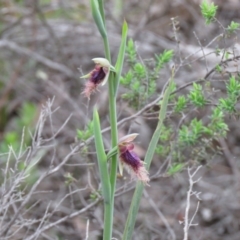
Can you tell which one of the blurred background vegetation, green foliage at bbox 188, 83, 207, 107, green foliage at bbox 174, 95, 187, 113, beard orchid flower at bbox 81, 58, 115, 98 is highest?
beard orchid flower at bbox 81, 58, 115, 98

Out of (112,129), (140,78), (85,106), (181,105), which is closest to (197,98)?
(181,105)

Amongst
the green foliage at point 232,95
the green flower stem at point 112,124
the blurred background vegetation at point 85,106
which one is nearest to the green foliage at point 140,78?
the blurred background vegetation at point 85,106

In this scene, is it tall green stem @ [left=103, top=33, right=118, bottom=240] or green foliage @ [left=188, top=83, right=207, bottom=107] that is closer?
tall green stem @ [left=103, top=33, right=118, bottom=240]

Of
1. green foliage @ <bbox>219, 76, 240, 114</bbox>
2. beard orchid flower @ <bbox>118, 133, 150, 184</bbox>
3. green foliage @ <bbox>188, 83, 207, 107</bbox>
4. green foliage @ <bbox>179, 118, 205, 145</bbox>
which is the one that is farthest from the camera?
green foliage @ <bbox>179, 118, 205, 145</bbox>

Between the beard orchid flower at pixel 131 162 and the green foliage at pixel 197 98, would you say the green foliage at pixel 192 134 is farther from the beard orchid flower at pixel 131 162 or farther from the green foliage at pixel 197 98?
the beard orchid flower at pixel 131 162

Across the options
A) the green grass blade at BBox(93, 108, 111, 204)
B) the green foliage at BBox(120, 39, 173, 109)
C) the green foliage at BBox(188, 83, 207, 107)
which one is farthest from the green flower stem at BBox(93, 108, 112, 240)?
the green foliage at BBox(120, 39, 173, 109)

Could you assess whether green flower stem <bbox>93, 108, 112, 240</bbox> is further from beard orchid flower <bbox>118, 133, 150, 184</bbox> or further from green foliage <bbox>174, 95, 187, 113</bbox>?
green foliage <bbox>174, 95, 187, 113</bbox>

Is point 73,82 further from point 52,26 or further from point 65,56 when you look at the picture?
point 52,26

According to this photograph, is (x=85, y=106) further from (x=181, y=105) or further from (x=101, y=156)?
(x=101, y=156)

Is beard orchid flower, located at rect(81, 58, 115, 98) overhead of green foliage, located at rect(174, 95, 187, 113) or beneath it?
overhead
